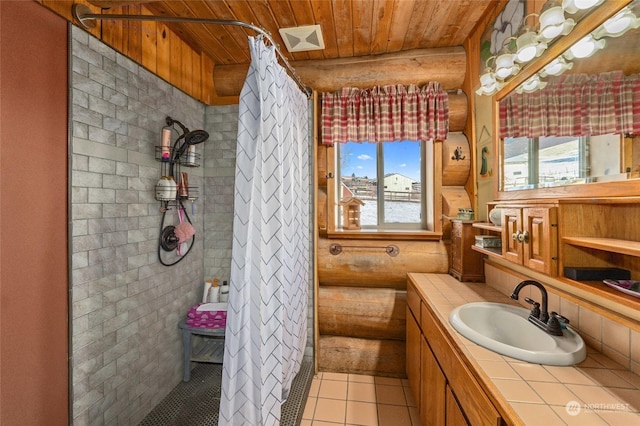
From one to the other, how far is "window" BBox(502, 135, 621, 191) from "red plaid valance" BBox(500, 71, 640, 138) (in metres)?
0.03

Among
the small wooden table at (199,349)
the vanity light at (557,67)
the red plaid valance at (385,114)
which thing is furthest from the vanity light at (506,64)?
the small wooden table at (199,349)

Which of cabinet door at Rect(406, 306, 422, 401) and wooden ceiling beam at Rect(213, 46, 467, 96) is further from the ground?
wooden ceiling beam at Rect(213, 46, 467, 96)

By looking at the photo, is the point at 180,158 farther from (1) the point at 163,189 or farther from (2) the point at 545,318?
(2) the point at 545,318

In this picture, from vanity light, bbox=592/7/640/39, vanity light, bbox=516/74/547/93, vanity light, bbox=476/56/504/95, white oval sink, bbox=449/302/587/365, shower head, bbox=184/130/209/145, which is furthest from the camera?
shower head, bbox=184/130/209/145

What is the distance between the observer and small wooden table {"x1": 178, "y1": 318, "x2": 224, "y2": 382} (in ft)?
6.82

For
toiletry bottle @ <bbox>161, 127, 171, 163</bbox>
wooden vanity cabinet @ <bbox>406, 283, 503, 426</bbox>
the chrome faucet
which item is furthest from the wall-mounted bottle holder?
the chrome faucet

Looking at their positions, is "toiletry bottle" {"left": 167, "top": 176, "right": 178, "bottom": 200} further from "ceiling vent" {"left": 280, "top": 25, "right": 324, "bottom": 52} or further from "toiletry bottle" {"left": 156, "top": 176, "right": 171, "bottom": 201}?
"ceiling vent" {"left": 280, "top": 25, "right": 324, "bottom": 52}

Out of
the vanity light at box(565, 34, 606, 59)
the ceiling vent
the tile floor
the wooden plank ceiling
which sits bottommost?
the tile floor

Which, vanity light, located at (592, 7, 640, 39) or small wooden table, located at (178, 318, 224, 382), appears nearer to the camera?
vanity light, located at (592, 7, 640, 39)

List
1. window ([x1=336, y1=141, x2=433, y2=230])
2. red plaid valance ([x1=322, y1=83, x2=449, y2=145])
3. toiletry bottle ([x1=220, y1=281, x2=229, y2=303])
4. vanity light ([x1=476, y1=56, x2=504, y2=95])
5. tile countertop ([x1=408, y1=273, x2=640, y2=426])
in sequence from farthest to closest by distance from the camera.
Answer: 1. window ([x1=336, y1=141, x2=433, y2=230])
2. toiletry bottle ([x1=220, y1=281, x2=229, y2=303])
3. red plaid valance ([x1=322, y1=83, x2=449, y2=145])
4. vanity light ([x1=476, y1=56, x2=504, y2=95])
5. tile countertop ([x1=408, y1=273, x2=640, y2=426])

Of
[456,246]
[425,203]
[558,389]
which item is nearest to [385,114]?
[425,203]

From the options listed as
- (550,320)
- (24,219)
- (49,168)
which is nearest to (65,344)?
(24,219)

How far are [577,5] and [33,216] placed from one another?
2.37m

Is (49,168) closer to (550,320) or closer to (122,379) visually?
(122,379)
